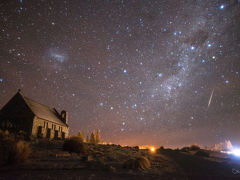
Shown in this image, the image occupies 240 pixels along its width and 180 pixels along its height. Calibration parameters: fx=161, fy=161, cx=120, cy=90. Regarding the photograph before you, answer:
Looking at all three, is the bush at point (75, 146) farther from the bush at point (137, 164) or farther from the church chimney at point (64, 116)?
the church chimney at point (64, 116)

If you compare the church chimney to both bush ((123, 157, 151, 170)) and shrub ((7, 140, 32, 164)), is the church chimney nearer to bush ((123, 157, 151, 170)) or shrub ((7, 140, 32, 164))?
shrub ((7, 140, 32, 164))

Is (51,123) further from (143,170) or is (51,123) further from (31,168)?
(143,170)

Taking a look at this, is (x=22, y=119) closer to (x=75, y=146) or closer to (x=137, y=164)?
(x=75, y=146)

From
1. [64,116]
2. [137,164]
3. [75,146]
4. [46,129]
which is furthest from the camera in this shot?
[64,116]

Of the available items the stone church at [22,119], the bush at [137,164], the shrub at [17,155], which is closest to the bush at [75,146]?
the shrub at [17,155]

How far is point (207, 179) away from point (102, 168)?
882 centimetres

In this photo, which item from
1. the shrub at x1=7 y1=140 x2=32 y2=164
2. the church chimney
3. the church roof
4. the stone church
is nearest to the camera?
the shrub at x1=7 y1=140 x2=32 y2=164

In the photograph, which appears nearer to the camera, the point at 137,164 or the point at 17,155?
the point at 17,155

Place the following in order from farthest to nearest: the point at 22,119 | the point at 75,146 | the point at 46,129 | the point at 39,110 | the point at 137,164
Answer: the point at 39,110 → the point at 46,129 → the point at 22,119 → the point at 75,146 → the point at 137,164

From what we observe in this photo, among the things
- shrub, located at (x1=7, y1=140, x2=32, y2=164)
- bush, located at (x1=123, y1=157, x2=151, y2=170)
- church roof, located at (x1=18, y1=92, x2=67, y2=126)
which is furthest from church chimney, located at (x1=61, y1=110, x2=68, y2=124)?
bush, located at (x1=123, y1=157, x2=151, y2=170)

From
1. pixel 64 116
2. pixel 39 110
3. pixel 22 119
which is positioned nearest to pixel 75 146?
pixel 22 119

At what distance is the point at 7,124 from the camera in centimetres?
3136

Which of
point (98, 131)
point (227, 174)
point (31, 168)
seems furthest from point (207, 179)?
point (98, 131)

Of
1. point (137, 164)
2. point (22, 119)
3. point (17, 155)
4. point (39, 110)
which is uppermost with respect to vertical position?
point (39, 110)
